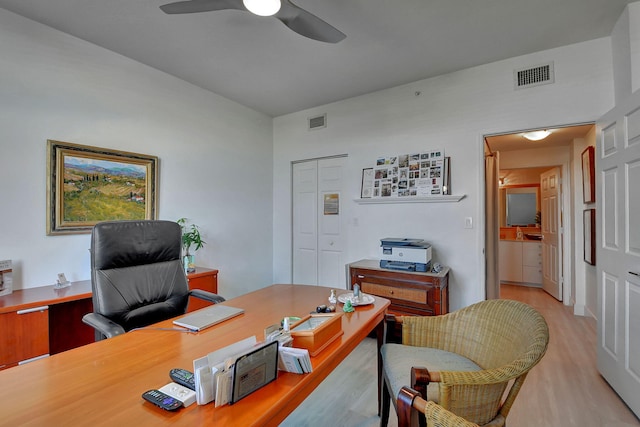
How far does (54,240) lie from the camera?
2389 millimetres

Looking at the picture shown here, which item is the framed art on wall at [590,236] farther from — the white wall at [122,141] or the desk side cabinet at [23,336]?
the desk side cabinet at [23,336]

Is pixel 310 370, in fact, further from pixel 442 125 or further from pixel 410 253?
pixel 442 125

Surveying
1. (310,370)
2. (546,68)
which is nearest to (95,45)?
(310,370)

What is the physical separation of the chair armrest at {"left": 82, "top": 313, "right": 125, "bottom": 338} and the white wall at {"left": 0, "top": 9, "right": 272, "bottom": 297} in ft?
3.94

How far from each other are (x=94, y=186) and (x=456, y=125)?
349cm

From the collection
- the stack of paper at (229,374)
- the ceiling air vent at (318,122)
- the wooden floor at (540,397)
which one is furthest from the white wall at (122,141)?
the stack of paper at (229,374)

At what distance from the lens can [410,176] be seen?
3.34m

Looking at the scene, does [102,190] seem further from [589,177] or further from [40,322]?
[589,177]

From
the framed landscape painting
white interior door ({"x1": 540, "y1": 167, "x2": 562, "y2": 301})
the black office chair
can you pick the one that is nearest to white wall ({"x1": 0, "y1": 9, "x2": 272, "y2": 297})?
the framed landscape painting

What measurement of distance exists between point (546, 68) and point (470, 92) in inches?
24.5

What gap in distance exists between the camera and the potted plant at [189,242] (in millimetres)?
3002

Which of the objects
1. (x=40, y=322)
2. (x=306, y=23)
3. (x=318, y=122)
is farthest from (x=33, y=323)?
(x=318, y=122)

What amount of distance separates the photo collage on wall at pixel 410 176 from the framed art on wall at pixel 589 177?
177 cm

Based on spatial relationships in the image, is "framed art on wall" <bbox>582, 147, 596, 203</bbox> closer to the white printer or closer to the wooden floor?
the wooden floor
